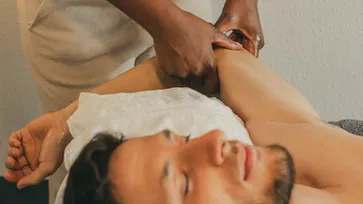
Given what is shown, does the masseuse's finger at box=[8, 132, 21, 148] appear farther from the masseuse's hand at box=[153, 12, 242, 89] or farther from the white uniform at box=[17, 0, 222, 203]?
the masseuse's hand at box=[153, 12, 242, 89]

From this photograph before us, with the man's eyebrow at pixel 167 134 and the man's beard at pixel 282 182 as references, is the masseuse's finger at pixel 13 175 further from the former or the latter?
the man's beard at pixel 282 182

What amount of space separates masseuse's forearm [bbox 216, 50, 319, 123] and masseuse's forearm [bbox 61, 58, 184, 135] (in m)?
0.11

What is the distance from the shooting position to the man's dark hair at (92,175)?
816 millimetres

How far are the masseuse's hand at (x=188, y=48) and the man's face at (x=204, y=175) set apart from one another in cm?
21

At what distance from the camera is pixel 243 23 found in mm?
1101

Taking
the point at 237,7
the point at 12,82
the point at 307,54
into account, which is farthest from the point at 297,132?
the point at 12,82

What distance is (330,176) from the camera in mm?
888

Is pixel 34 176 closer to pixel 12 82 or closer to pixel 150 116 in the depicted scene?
pixel 150 116

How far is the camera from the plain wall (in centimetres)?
143

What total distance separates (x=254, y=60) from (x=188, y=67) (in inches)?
6.2

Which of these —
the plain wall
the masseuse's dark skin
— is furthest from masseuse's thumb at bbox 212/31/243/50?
the plain wall

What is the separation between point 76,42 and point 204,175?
0.44 meters

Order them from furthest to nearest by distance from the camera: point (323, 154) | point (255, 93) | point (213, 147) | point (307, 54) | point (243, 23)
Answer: point (307, 54)
point (243, 23)
point (255, 93)
point (323, 154)
point (213, 147)

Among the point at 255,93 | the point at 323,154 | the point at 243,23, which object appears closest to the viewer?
the point at 323,154
